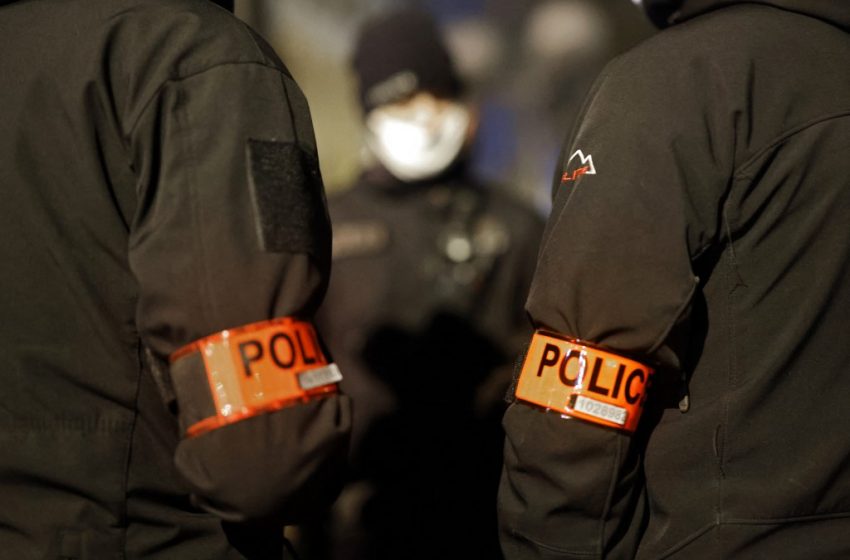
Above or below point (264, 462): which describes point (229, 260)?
above

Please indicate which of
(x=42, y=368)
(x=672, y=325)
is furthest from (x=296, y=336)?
(x=672, y=325)

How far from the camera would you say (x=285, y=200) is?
1.77 metres

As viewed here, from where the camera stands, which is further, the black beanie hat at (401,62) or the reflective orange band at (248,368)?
the black beanie hat at (401,62)

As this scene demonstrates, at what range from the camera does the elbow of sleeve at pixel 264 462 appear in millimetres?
1693

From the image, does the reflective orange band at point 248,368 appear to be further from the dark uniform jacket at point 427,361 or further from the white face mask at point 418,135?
the white face mask at point 418,135

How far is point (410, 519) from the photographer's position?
3.57 metres

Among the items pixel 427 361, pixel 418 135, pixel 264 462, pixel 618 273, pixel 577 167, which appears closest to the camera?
pixel 264 462

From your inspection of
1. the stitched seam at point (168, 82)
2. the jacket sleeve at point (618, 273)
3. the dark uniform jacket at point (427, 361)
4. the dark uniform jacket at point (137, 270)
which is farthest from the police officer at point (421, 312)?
the stitched seam at point (168, 82)

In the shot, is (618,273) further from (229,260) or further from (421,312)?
(421,312)

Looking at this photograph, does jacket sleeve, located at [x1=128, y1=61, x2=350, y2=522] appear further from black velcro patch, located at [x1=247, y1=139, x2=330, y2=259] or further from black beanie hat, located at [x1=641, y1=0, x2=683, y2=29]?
black beanie hat, located at [x1=641, y1=0, x2=683, y2=29]

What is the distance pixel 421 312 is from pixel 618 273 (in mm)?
1906

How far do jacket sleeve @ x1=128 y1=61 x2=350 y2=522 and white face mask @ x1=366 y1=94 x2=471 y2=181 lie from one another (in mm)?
2139

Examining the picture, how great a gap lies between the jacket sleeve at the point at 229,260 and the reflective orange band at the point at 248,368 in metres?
0.01

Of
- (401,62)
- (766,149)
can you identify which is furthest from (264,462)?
(401,62)
